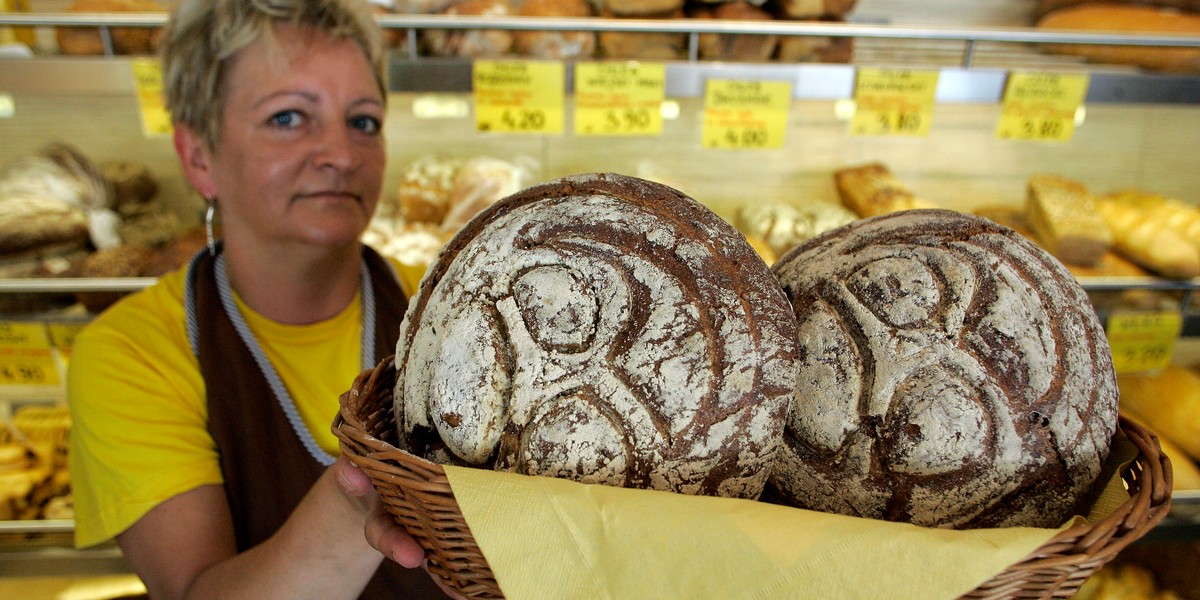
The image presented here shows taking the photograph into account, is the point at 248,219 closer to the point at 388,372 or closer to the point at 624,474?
the point at 388,372

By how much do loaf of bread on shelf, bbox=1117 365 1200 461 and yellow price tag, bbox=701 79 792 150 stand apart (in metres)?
1.44

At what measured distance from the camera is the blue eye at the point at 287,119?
1271 millimetres

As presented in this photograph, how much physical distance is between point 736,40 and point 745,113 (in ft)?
0.70

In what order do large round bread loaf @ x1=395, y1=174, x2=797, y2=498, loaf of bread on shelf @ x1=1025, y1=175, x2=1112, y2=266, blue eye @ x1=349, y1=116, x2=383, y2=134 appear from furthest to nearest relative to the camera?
loaf of bread on shelf @ x1=1025, y1=175, x2=1112, y2=266 → blue eye @ x1=349, y1=116, x2=383, y2=134 → large round bread loaf @ x1=395, y1=174, x2=797, y2=498

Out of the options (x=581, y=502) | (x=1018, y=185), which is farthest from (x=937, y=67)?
(x=581, y=502)

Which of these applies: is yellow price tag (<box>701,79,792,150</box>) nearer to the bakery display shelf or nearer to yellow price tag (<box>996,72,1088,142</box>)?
yellow price tag (<box>996,72,1088,142</box>)

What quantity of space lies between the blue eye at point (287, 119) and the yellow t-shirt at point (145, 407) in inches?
14.8

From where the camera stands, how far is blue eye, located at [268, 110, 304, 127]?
127cm

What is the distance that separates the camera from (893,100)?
5.47 ft

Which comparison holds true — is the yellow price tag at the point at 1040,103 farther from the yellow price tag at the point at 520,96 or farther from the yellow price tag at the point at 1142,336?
the yellow price tag at the point at 520,96

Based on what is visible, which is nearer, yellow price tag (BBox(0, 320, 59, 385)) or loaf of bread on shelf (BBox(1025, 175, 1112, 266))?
yellow price tag (BBox(0, 320, 59, 385))

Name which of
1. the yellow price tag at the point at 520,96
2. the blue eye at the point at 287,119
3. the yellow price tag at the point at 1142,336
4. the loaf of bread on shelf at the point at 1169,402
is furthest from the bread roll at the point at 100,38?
the loaf of bread on shelf at the point at 1169,402

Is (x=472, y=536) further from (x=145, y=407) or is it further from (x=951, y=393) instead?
(x=145, y=407)

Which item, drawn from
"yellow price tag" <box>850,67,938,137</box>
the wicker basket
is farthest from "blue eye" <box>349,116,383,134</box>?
"yellow price tag" <box>850,67,938,137</box>
